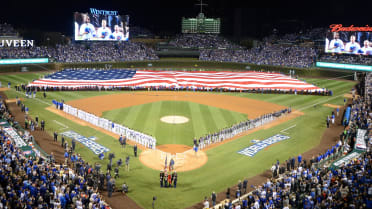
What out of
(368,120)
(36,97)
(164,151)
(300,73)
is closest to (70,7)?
(36,97)

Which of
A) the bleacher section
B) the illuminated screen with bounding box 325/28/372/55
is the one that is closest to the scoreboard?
the illuminated screen with bounding box 325/28/372/55

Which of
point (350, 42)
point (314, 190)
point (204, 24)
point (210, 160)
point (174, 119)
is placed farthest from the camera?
point (204, 24)

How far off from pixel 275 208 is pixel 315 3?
259ft

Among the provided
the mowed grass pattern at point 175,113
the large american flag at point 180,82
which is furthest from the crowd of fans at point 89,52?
A: the mowed grass pattern at point 175,113

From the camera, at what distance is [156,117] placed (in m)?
33.6

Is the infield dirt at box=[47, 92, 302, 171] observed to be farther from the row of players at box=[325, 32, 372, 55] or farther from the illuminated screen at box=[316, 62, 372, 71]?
the row of players at box=[325, 32, 372, 55]

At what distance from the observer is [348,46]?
2318 inches

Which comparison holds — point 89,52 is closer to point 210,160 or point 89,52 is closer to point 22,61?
point 22,61

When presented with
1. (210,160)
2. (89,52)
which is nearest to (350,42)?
(210,160)

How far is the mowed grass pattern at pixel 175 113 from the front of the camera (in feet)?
93.2

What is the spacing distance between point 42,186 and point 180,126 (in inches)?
693

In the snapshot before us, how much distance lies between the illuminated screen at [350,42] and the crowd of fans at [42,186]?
56.8m

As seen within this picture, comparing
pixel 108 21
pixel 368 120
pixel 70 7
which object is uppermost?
pixel 70 7

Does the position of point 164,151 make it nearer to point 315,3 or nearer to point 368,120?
point 368,120
